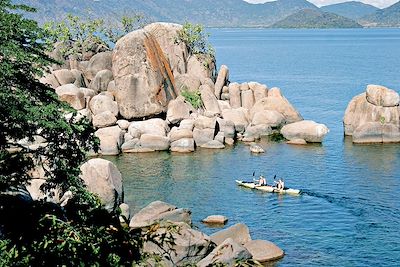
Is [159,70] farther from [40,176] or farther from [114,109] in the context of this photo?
[40,176]

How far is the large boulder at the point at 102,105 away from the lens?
54969mm

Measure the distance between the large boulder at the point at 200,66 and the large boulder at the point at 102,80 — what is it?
9564 millimetres

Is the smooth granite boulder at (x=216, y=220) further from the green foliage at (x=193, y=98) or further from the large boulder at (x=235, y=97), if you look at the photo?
the large boulder at (x=235, y=97)

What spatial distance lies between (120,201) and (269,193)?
10621 millimetres

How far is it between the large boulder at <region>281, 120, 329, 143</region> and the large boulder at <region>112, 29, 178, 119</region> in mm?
11532

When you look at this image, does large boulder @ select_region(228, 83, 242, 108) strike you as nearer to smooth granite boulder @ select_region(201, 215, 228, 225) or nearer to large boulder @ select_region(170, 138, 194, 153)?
large boulder @ select_region(170, 138, 194, 153)

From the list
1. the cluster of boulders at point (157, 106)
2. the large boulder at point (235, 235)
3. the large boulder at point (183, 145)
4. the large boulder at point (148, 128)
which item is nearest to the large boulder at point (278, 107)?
the cluster of boulders at point (157, 106)

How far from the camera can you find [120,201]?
1307 inches

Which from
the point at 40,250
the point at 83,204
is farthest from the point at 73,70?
the point at 40,250

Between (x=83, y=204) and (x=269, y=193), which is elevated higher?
(x=83, y=204)

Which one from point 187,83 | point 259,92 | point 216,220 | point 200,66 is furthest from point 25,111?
point 200,66

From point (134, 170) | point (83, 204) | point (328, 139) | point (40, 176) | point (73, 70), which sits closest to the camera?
point (83, 204)

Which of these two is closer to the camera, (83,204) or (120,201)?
(83,204)

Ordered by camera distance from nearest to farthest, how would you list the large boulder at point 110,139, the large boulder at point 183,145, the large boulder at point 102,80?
the large boulder at point 110,139, the large boulder at point 183,145, the large boulder at point 102,80
